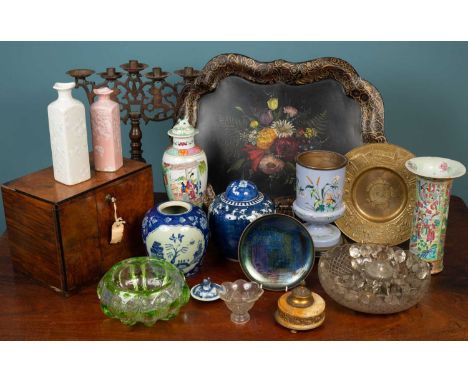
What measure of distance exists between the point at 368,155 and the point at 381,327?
413 mm

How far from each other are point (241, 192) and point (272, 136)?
207 millimetres

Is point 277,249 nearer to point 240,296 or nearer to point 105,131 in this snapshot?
point 240,296

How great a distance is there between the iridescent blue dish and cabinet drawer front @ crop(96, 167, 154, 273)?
26cm

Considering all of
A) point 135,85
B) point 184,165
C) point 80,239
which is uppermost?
point 135,85

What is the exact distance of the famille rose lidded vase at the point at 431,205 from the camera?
4.50 feet

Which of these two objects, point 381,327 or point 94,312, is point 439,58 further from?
point 94,312

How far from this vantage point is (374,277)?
1.35 m

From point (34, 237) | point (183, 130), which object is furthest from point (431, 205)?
point (34, 237)

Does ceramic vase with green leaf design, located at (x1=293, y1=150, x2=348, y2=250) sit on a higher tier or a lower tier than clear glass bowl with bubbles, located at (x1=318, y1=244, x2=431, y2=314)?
higher

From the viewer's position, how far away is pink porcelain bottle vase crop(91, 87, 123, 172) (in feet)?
4.60

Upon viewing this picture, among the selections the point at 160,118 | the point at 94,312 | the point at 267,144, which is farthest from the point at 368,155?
the point at 94,312

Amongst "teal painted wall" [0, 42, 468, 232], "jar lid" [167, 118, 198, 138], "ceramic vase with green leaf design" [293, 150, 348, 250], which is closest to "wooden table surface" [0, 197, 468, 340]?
Answer: "ceramic vase with green leaf design" [293, 150, 348, 250]

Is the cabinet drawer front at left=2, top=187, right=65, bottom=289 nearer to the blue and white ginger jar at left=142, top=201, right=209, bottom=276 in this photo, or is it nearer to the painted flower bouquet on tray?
the blue and white ginger jar at left=142, top=201, right=209, bottom=276

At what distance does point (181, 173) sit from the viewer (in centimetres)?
150
